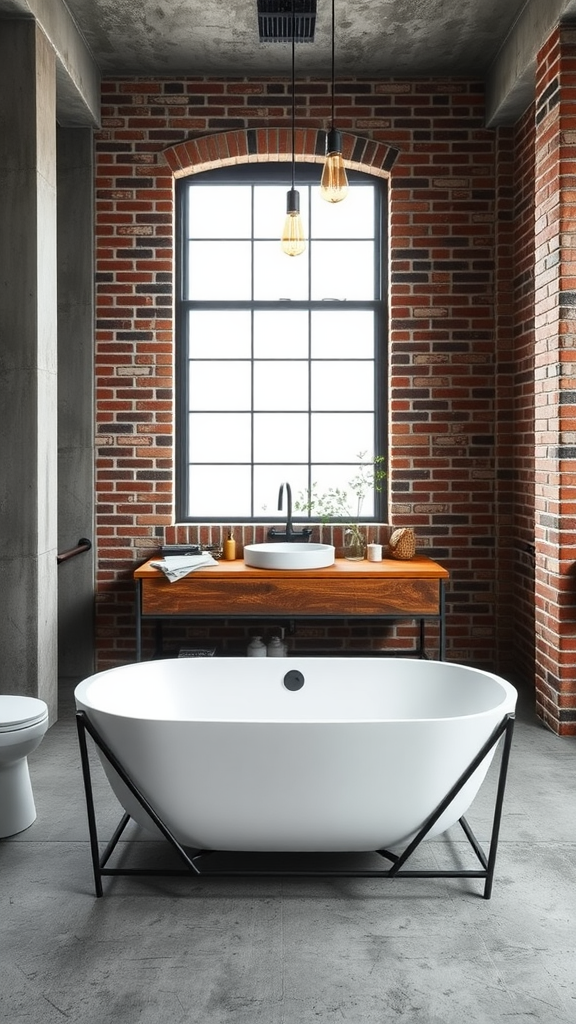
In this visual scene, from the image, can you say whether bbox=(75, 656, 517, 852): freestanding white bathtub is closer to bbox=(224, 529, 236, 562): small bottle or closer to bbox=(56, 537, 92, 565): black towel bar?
bbox=(56, 537, 92, 565): black towel bar

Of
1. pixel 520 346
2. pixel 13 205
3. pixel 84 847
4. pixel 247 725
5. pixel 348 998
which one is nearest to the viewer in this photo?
pixel 348 998

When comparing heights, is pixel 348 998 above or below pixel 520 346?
below

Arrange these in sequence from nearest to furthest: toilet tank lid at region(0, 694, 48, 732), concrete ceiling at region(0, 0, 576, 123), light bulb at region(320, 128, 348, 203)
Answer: toilet tank lid at region(0, 694, 48, 732)
light bulb at region(320, 128, 348, 203)
concrete ceiling at region(0, 0, 576, 123)

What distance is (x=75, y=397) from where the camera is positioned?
473 cm

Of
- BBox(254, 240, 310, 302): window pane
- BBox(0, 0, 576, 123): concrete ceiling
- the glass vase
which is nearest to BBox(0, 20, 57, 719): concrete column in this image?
BBox(0, 0, 576, 123): concrete ceiling

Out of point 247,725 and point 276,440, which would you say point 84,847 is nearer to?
point 247,725

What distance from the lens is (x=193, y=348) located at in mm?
4879

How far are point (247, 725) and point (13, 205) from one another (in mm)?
2497

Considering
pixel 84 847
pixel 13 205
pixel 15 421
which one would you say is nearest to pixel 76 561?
pixel 15 421

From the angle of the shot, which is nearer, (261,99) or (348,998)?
(348,998)

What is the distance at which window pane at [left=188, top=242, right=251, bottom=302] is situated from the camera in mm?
4855

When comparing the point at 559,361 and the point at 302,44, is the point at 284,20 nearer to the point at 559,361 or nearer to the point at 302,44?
the point at 302,44

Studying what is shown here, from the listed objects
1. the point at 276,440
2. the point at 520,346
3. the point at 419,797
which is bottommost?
the point at 419,797

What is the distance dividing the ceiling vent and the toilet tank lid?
2.95 m
